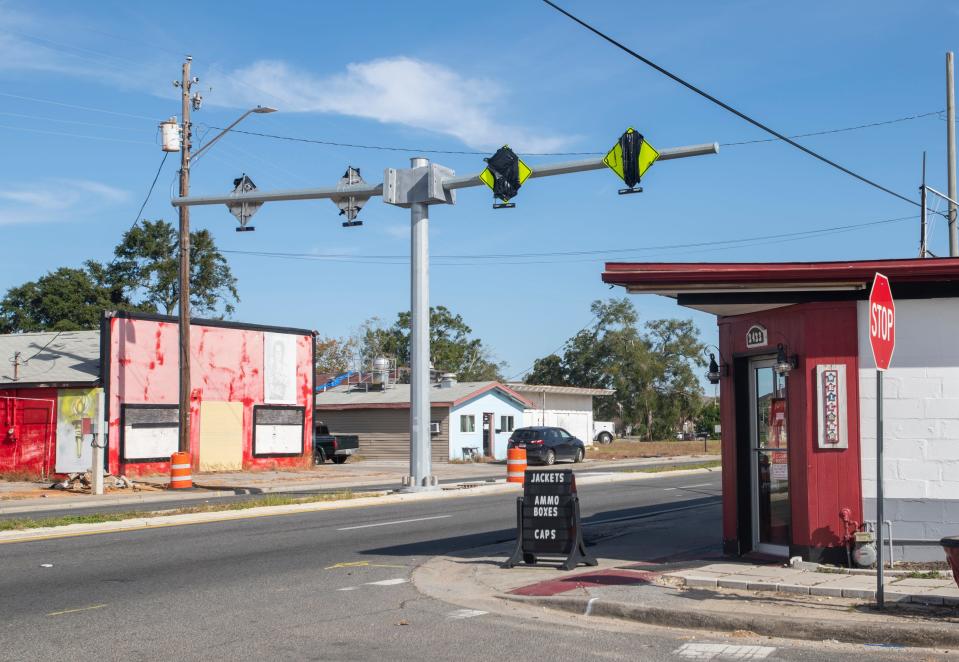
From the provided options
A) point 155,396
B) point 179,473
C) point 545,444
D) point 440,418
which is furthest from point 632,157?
point 440,418

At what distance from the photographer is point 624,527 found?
16250 mm

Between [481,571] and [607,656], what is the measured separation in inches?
168

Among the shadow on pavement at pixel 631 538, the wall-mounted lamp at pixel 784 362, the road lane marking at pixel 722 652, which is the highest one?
the wall-mounted lamp at pixel 784 362

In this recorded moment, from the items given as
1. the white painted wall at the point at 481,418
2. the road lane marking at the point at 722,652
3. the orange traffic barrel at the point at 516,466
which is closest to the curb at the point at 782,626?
the road lane marking at the point at 722,652

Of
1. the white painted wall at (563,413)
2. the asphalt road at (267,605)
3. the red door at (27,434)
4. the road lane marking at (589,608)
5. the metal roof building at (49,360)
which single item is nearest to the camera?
the asphalt road at (267,605)

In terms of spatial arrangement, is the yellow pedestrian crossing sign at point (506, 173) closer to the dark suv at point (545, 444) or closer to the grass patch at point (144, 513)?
the grass patch at point (144, 513)

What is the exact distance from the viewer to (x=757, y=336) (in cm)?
1152

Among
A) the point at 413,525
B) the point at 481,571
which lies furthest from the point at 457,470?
the point at 481,571

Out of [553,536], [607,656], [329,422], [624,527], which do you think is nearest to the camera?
[607,656]

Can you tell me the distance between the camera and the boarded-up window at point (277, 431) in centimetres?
3541

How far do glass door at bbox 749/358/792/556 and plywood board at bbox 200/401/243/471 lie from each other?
973 inches

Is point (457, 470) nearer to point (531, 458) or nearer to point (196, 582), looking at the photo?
point (531, 458)

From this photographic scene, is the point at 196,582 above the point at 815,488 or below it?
below

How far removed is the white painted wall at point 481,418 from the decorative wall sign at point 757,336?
3434 centimetres
